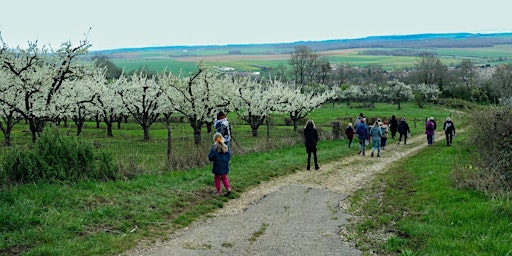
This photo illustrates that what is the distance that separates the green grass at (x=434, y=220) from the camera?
728cm

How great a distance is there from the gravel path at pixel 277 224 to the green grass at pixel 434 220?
67 centimetres

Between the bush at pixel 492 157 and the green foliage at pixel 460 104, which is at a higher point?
the green foliage at pixel 460 104

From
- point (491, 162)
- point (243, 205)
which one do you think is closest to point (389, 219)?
point (243, 205)

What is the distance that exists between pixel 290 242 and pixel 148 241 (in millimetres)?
2711

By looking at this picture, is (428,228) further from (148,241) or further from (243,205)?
(148,241)

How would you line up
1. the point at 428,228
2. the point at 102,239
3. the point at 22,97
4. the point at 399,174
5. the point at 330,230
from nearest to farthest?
1. the point at 102,239
2. the point at 428,228
3. the point at 330,230
4. the point at 399,174
5. the point at 22,97

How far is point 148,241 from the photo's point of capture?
8102 mm

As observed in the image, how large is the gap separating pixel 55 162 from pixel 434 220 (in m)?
9.18

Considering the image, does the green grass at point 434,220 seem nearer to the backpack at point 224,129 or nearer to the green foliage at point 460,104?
the backpack at point 224,129

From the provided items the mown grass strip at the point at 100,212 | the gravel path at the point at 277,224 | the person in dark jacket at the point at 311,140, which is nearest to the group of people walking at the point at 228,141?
the person in dark jacket at the point at 311,140

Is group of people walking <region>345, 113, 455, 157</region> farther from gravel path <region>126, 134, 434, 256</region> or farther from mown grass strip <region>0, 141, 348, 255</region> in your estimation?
mown grass strip <region>0, 141, 348, 255</region>

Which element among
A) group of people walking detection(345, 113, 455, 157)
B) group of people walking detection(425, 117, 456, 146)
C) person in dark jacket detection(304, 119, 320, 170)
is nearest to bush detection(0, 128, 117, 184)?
person in dark jacket detection(304, 119, 320, 170)

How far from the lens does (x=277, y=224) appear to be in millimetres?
9352

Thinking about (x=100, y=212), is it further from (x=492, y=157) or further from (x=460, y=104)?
(x=460, y=104)
